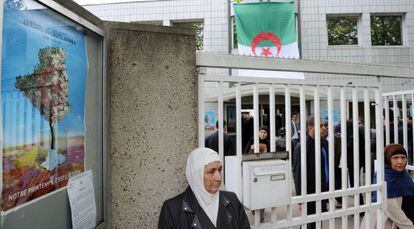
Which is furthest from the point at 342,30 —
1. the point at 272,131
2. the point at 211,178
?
the point at 211,178

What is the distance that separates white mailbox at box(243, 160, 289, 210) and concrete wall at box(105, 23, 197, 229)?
451 millimetres

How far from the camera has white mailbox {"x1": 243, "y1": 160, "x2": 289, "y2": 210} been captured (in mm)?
2320

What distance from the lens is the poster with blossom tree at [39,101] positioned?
1.37m

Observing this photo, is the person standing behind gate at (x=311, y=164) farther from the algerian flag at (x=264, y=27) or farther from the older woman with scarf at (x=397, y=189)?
the algerian flag at (x=264, y=27)

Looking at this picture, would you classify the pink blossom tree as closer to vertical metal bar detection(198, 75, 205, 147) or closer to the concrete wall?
the concrete wall

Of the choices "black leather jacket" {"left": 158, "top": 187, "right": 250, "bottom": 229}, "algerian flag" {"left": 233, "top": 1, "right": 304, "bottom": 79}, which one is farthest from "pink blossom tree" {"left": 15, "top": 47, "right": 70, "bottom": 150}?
"algerian flag" {"left": 233, "top": 1, "right": 304, "bottom": 79}

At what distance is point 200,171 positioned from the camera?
2.04 metres

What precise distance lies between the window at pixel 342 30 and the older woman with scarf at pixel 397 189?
10.00m

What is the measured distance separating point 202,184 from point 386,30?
43.4ft

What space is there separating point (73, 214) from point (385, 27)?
13.8 m

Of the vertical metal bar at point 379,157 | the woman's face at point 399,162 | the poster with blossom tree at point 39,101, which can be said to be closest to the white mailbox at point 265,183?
the poster with blossom tree at point 39,101

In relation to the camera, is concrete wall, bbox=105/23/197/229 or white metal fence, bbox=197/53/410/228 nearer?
concrete wall, bbox=105/23/197/229

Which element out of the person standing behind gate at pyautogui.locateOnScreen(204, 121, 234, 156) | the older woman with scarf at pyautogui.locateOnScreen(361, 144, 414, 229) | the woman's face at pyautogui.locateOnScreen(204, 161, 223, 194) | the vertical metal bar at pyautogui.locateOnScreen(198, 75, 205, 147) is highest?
the vertical metal bar at pyautogui.locateOnScreen(198, 75, 205, 147)

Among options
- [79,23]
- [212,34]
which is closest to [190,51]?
[79,23]
